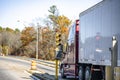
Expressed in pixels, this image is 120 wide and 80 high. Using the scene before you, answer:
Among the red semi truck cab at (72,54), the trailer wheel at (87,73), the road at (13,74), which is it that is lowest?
the road at (13,74)

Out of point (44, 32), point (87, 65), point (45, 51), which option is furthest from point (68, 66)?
point (44, 32)

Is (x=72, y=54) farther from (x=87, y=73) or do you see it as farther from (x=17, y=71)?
(x=17, y=71)

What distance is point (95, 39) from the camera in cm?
1848

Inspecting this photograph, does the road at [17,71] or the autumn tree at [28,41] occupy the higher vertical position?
the autumn tree at [28,41]

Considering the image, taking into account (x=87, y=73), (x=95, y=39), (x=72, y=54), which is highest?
(x=95, y=39)

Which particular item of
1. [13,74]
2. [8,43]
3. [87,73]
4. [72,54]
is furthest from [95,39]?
[8,43]

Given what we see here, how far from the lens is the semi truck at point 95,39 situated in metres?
15.9

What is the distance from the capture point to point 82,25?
21.6 metres

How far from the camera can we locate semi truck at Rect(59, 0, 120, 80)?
15.9m

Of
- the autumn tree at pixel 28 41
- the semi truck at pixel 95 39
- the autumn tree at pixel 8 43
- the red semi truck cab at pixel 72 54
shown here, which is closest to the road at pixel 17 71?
the red semi truck cab at pixel 72 54

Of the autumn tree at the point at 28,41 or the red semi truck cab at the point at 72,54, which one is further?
the autumn tree at the point at 28,41

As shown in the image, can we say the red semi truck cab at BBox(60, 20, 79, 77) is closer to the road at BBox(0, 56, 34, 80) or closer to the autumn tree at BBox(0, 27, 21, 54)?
the road at BBox(0, 56, 34, 80)

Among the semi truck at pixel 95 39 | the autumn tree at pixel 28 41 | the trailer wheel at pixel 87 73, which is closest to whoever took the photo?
the semi truck at pixel 95 39

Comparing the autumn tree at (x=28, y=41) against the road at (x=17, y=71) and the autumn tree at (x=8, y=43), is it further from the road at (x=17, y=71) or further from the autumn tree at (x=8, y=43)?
the road at (x=17, y=71)
